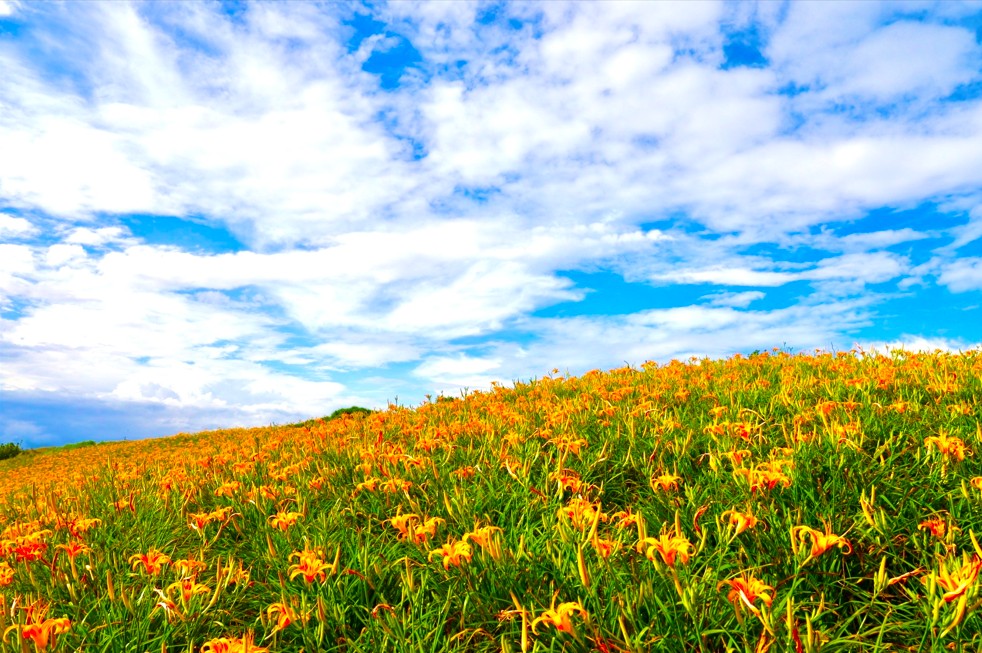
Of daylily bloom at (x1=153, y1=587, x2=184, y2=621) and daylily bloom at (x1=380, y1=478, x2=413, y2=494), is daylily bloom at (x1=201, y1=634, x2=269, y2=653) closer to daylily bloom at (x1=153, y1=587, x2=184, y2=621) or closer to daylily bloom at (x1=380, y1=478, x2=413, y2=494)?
daylily bloom at (x1=153, y1=587, x2=184, y2=621)

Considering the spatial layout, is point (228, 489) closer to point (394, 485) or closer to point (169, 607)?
point (394, 485)

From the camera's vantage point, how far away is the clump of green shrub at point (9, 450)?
1083 inches

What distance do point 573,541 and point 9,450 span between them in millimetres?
34468

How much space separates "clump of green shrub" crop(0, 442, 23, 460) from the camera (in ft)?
90.3

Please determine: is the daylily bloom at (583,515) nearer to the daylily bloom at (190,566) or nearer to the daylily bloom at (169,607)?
the daylily bloom at (169,607)

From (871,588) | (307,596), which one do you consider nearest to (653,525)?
(871,588)

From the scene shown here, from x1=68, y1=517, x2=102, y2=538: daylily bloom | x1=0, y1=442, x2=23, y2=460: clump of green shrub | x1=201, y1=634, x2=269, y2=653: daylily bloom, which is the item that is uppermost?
x1=0, y1=442, x2=23, y2=460: clump of green shrub

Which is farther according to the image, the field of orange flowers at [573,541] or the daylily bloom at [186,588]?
the daylily bloom at [186,588]

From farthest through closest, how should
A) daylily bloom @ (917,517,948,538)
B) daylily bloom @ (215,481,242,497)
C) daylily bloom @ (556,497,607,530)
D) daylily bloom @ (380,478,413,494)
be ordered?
daylily bloom @ (215,481,242,497) → daylily bloom @ (380,478,413,494) → daylily bloom @ (917,517,948,538) → daylily bloom @ (556,497,607,530)

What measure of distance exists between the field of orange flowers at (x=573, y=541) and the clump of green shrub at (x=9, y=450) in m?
27.9

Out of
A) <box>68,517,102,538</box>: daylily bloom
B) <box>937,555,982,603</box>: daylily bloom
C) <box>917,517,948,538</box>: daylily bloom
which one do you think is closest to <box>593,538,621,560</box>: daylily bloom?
<box>937,555,982,603</box>: daylily bloom

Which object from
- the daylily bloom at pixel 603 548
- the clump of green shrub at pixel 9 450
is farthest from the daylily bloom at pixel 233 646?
the clump of green shrub at pixel 9 450

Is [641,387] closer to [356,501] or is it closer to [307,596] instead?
[356,501]

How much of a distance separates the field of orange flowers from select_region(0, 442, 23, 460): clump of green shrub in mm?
27921
